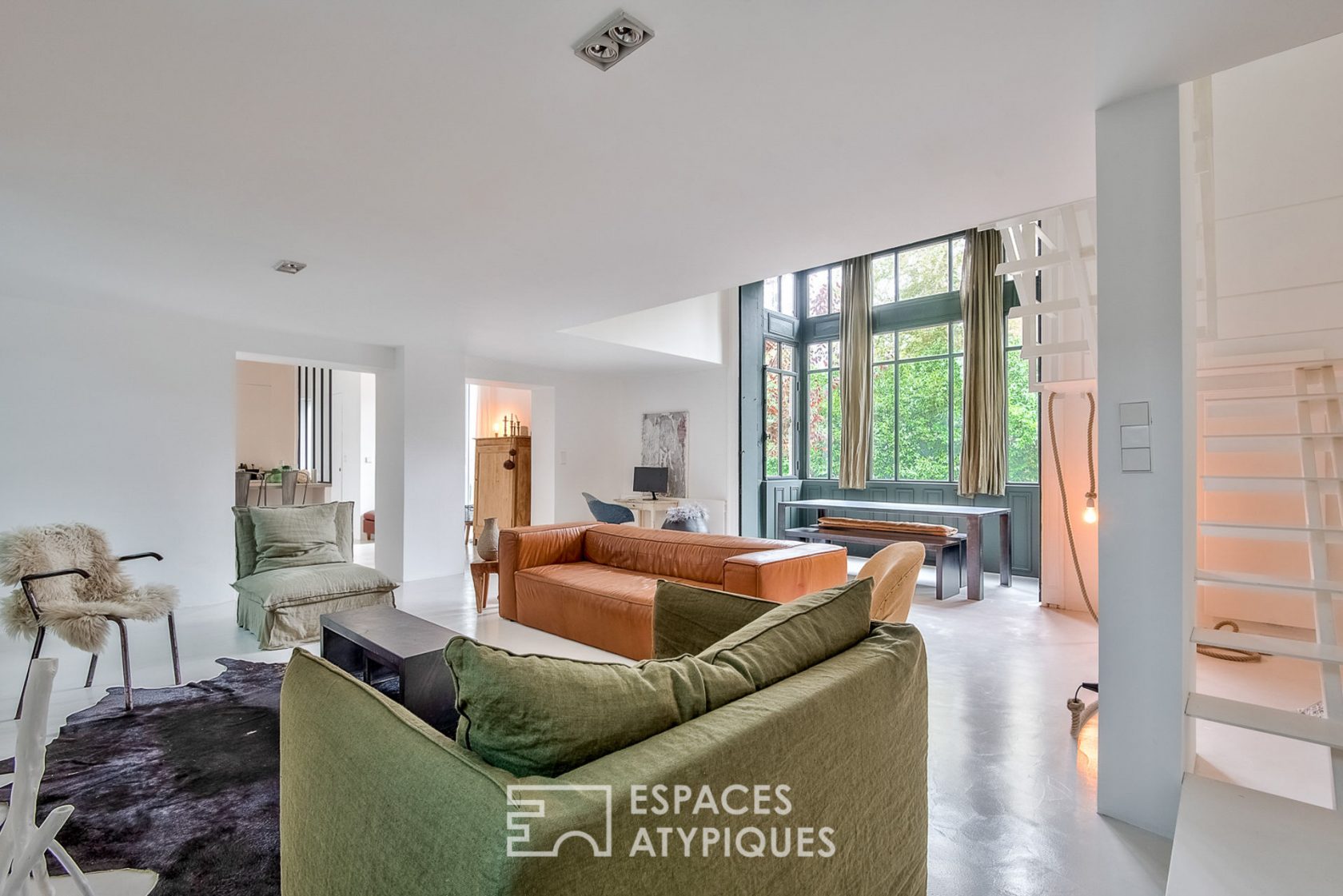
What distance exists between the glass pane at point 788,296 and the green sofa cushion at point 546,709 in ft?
25.1

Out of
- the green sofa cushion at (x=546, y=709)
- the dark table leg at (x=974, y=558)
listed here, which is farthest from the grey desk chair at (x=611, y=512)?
the green sofa cushion at (x=546, y=709)

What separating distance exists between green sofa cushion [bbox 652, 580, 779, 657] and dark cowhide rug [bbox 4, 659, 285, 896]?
3.92 ft

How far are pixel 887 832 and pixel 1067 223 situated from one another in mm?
2931

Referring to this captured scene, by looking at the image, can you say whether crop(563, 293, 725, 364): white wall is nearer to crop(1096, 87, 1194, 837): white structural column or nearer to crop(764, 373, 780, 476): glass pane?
crop(764, 373, 780, 476): glass pane

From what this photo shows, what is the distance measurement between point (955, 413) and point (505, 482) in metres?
5.65

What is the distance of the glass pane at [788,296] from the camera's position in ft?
27.0

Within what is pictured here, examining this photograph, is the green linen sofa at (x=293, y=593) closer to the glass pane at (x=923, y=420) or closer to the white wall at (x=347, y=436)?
the white wall at (x=347, y=436)

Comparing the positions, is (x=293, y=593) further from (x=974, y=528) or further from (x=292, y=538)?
(x=974, y=528)

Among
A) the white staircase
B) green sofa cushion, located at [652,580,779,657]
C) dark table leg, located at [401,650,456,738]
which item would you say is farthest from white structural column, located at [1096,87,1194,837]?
dark table leg, located at [401,650,456,738]

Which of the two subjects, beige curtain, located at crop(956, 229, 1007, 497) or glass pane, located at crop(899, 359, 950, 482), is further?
glass pane, located at crop(899, 359, 950, 482)

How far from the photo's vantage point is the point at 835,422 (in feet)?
26.2

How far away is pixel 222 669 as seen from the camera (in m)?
3.32

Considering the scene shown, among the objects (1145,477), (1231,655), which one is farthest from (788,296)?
(1145,477)

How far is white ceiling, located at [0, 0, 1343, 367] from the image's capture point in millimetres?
1638
